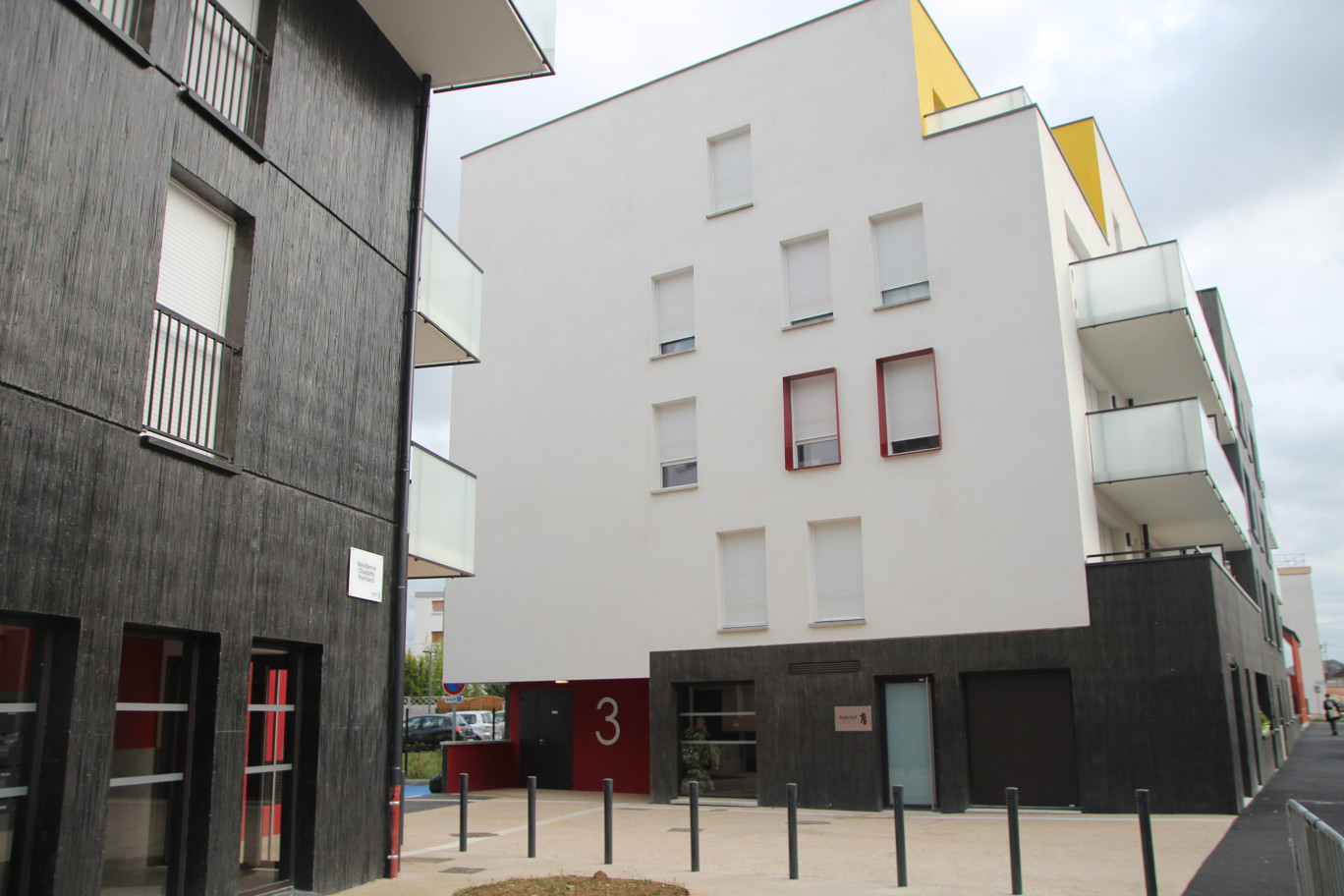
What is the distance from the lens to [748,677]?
18.7 m

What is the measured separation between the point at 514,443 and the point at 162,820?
51.1 ft

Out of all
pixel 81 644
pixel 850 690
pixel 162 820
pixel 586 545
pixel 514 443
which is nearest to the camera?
pixel 81 644

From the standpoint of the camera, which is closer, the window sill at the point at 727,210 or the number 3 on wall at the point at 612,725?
the window sill at the point at 727,210

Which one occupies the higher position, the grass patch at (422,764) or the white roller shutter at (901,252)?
the white roller shutter at (901,252)

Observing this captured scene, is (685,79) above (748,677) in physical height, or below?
above

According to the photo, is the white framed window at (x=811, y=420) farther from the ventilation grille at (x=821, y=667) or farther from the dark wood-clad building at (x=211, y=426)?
the dark wood-clad building at (x=211, y=426)

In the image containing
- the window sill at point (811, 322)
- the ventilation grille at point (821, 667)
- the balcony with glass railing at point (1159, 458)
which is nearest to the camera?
the balcony with glass railing at point (1159, 458)

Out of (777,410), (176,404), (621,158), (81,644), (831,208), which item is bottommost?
(81,644)

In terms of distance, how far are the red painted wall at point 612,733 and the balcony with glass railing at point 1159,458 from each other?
9.83 metres

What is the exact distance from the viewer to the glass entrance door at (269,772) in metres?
8.34

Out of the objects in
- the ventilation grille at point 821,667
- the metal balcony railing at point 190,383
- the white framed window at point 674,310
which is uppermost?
the white framed window at point 674,310

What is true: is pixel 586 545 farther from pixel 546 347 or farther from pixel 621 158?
pixel 621 158

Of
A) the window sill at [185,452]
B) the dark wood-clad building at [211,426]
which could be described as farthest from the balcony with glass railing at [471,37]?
the window sill at [185,452]

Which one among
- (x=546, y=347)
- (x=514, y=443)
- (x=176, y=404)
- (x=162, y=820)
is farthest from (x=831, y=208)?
(x=162, y=820)
